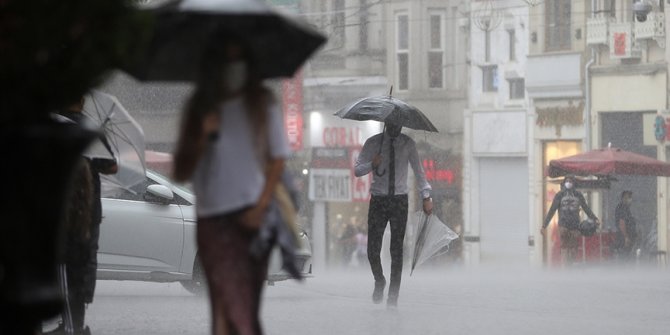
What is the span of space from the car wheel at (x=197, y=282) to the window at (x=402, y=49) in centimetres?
3817

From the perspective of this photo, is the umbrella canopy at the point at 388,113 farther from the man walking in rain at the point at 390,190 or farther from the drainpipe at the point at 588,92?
the drainpipe at the point at 588,92

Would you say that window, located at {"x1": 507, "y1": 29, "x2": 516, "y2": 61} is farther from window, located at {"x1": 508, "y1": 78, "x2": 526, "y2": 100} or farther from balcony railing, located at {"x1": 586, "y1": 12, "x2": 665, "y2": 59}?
balcony railing, located at {"x1": 586, "y1": 12, "x2": 665, "y2": 59}

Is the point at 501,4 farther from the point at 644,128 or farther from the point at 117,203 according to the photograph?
the point at 117,203

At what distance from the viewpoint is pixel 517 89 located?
5131cm

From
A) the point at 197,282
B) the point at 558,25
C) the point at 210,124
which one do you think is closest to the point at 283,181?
the point at 210,124

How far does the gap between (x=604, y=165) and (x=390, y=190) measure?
23.0m

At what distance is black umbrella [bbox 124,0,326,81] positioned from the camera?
720cm

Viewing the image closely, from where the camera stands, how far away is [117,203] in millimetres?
16781

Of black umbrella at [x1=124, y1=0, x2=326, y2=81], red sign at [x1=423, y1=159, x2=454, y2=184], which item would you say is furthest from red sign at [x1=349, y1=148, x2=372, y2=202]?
black umbrella at [x1=124, y1=0, x2=326, y2=81]

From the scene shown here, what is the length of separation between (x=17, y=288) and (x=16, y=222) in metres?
0.17

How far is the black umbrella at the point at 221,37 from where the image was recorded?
7199 millimetres

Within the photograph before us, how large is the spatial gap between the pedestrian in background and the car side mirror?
9690 millimetres

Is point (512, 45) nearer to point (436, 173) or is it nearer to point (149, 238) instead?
point (436, 173)

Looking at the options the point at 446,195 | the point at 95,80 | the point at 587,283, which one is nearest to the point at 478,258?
the point at 446,195
